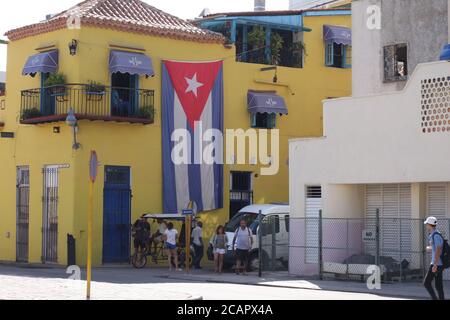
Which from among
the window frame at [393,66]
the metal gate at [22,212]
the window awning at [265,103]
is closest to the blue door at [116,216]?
the metal gate at [22,212]

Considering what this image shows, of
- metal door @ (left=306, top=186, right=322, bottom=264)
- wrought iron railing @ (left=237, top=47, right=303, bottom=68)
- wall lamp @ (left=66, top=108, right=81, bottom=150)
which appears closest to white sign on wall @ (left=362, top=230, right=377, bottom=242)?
metal door @ (left=306, top=186, right=322, bottom=264)

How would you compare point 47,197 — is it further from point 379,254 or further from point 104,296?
point 104,296

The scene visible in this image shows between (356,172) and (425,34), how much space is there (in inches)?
228

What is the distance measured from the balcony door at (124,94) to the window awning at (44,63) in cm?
218

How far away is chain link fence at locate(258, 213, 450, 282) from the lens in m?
27.0

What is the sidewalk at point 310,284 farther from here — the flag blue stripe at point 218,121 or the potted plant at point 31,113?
the potted plant at point 31,113

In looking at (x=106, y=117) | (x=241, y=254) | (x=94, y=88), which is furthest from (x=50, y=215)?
(x=241, y=254)

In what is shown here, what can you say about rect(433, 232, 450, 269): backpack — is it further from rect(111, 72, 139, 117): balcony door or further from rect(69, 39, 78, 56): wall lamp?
rect(69, 39, 78, 56): wall lamp

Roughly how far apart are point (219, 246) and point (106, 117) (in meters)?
6.78

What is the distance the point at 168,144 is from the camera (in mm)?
36812

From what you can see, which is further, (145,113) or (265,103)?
(265,103)

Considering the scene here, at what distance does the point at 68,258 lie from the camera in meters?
33.5

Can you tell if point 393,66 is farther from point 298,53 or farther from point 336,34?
point 298,53

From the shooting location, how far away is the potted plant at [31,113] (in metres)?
35.6
